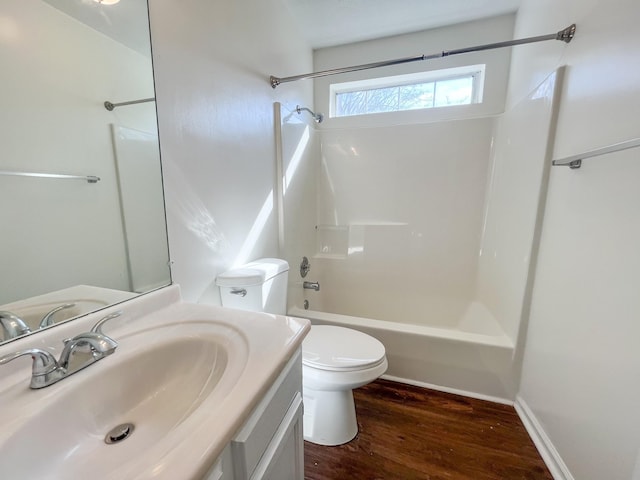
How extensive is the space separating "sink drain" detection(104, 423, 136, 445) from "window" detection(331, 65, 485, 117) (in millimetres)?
2399

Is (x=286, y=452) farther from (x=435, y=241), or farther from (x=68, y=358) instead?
(x=435, y=241)

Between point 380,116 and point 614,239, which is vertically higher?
point 380,116

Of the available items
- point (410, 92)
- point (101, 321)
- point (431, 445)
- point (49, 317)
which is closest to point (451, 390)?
point (431, 445)

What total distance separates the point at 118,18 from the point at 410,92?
2027mm

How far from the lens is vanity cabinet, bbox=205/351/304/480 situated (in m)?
0.50

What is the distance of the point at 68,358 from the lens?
22.9 inches

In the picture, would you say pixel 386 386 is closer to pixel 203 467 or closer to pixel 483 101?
pixel 203 467

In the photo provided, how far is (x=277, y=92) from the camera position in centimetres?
168

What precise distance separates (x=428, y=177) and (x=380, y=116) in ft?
2.10

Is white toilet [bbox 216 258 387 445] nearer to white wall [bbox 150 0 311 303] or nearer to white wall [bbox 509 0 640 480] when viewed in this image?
white wall [bbox 150 0 311 303]

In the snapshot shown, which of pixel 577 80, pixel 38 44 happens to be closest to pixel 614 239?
pixel 577 80

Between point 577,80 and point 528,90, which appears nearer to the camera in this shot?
point 577,80

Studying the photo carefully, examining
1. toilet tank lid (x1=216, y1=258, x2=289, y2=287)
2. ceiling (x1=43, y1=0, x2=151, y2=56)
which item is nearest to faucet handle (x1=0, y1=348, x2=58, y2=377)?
toilet tank lid (x1=216, y1=258, x2=289, y2=287)

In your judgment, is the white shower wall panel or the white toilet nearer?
the white toilet
